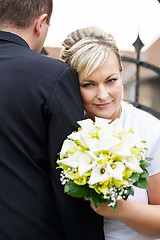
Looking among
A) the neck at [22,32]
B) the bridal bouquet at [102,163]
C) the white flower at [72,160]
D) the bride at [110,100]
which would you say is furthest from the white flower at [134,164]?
the neck at [22,32]

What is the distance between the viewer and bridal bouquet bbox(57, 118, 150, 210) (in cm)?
143

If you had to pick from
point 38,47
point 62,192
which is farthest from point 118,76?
point 62,192

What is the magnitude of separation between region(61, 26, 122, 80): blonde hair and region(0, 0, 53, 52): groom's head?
33cm

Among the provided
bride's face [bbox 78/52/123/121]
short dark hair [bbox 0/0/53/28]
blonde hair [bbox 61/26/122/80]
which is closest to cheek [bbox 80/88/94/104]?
bride's face [bbox 78/52/123/121]

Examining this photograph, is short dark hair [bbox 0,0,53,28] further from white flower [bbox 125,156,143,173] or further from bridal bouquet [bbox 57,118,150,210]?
white flower [bbox 125,156,143,173]

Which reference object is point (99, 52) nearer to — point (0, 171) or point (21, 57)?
point (21, 57)

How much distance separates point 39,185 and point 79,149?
321 mm

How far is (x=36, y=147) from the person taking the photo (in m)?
1.64

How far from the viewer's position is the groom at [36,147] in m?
1.61

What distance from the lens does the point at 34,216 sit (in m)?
1.67

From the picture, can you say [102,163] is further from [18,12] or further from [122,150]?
[18,12]

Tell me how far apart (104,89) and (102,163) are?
808 mm

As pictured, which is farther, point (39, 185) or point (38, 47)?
point (38, 47)

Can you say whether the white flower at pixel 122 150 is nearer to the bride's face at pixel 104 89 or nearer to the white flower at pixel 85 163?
the white flower at pixel 85 163
